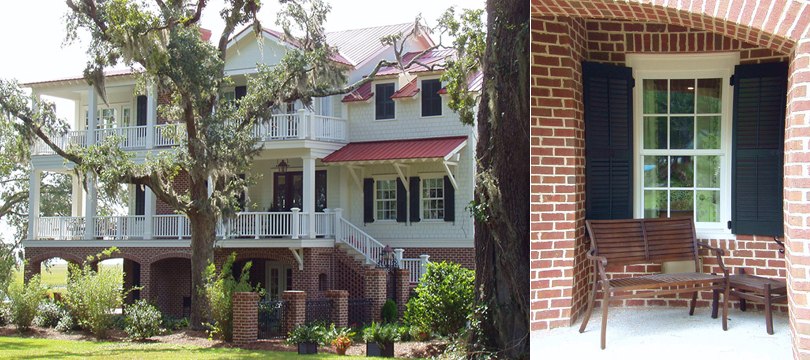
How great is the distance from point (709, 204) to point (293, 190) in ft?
64.0

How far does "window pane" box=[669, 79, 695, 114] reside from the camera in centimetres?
593

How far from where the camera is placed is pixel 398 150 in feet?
74.1

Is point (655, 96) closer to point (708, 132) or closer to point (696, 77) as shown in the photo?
point (696, 77)

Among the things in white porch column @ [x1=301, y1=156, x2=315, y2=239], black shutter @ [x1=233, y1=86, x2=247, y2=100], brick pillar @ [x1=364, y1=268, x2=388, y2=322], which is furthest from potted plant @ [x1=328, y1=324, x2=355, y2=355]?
black shutter @ [x1=233, y1=86, x2=247, y2=100]

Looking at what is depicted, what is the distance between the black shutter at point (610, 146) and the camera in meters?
5.89

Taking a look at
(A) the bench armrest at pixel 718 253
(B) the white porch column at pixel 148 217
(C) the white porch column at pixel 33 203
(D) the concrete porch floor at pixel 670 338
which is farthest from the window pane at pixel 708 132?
(C) the white porch column at pixel 33 203

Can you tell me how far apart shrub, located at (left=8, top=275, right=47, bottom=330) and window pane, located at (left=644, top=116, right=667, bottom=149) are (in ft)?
57.1

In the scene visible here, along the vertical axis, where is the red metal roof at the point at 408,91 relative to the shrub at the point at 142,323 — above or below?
above

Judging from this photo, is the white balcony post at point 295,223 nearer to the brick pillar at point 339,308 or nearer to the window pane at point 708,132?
the brick pillar at point 339,308

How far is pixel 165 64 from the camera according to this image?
17.8 m

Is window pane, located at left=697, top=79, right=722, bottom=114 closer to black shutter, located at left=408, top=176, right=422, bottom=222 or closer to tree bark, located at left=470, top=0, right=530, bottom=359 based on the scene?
tree bark, located at left=470, top=0, right=530, bottom=359

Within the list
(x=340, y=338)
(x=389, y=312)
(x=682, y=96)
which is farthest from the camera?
(x=389, y=312)

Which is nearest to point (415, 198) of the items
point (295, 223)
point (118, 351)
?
point (295, 223)

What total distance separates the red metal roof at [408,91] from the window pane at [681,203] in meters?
17.3
